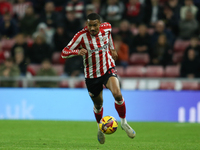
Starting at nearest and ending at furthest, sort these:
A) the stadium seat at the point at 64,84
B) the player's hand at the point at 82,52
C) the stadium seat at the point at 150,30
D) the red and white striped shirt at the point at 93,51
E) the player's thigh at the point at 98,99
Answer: the player's hand at the point at 82,52, the red and white striped shirt at the point at 93,51, the player's thigh at the point at 98,99, the stadium seat at the point at 64,84, the stadium seat at the point at 150,30

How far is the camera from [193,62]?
40.5ft

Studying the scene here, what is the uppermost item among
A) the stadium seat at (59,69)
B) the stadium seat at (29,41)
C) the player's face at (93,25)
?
the player's face at (93,25)

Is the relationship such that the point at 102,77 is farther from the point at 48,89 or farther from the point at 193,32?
the point at 193,32

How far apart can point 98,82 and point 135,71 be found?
6211mm

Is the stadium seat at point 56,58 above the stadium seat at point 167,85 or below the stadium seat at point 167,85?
above

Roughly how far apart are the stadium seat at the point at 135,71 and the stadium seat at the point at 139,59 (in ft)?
1.79

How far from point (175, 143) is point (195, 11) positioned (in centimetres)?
798

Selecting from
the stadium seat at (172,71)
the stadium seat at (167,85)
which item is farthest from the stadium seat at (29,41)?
the stadium seat at (167,85)

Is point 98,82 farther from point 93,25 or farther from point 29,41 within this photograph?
point 29,41

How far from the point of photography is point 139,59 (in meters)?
13.6

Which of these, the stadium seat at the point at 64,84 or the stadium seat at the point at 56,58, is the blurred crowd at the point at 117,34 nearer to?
the stadium seat at the point at 56,58

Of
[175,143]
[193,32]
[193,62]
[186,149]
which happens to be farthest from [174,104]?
[186,149]

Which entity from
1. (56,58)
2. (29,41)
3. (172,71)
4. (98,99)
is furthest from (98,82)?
(29,41)

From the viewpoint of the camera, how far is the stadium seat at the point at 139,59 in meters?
13.4
